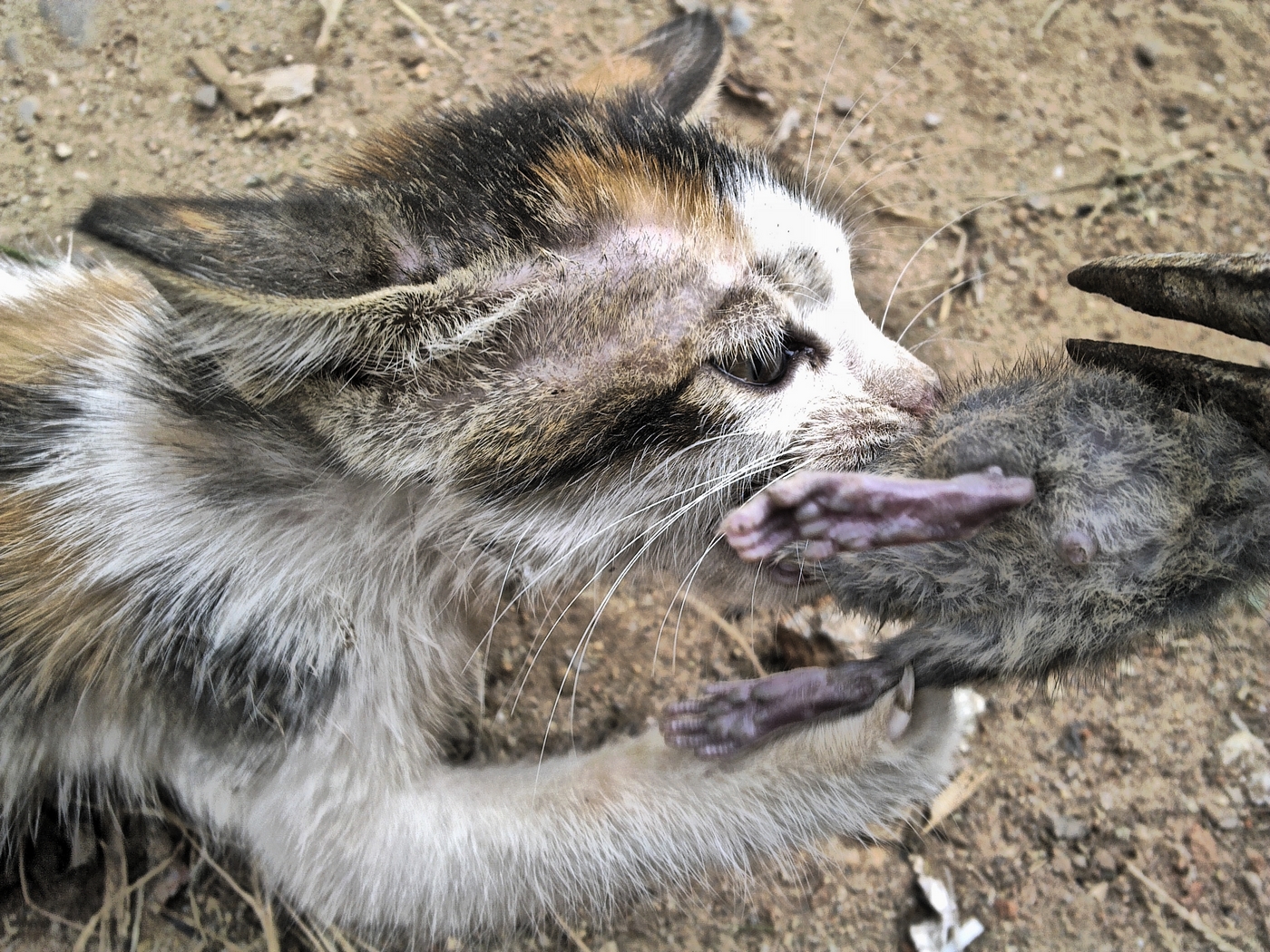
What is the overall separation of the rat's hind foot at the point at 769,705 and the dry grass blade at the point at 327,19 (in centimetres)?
314

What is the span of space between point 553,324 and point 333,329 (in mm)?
459

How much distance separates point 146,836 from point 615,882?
Answer: 5.20 ft

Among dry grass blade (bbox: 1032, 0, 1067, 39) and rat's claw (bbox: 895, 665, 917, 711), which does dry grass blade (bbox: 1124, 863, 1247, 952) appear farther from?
dry grass blade (bbox: 1032, 0, 1067, 39)

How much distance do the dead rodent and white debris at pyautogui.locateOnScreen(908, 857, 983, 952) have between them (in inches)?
44.6

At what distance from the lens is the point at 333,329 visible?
167 centimetres

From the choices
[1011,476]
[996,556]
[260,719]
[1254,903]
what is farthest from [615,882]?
[1254,903]

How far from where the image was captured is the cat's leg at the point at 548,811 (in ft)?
7.55

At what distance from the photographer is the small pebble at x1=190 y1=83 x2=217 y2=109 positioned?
375 centimetres

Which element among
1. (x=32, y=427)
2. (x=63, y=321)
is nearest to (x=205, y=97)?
(x=63, y=321)

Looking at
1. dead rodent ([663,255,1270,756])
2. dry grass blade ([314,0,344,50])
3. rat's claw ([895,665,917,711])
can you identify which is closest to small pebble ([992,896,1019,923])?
rat's claw ([895,665,917,711])

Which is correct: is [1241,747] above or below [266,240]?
below

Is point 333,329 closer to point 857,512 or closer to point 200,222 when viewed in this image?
point 200,222

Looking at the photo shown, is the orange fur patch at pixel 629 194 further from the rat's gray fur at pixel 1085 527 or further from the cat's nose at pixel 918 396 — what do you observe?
the rat's gray fur at pixel 1085 527

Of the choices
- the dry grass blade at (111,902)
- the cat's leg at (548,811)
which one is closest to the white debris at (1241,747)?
the cat's leg at (548,811)
